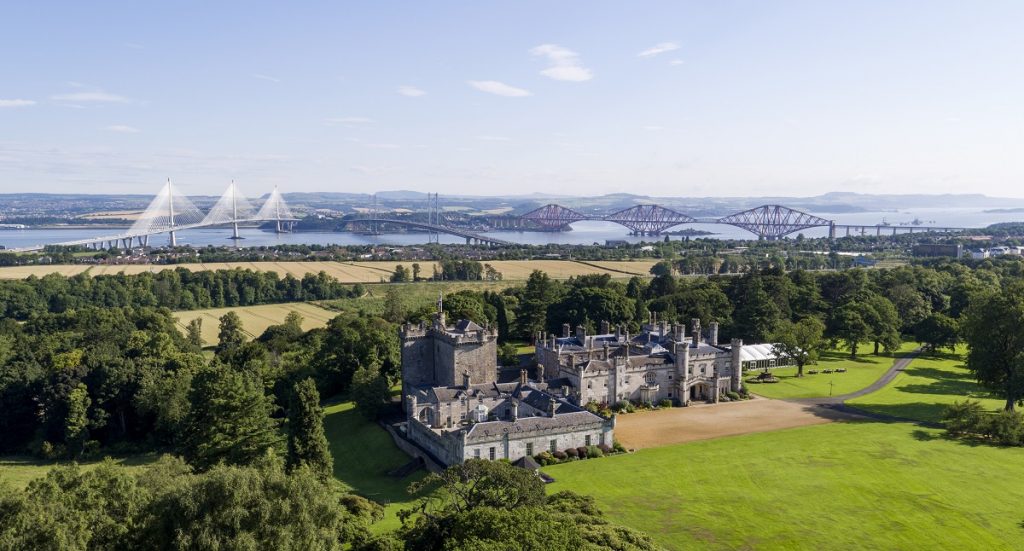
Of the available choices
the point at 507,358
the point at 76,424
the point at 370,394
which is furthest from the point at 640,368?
the point at 76,424

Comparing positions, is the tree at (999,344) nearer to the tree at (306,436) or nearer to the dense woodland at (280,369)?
the dense woodland at (280,369)

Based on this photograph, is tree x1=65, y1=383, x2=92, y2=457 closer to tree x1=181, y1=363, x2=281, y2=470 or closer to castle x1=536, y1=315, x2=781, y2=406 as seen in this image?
tree x1=181, y1=363, x2=281, y2=470

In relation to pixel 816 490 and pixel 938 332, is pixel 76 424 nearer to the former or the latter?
pixel 816 490

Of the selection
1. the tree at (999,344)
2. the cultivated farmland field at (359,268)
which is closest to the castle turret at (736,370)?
the tree at (999,344)

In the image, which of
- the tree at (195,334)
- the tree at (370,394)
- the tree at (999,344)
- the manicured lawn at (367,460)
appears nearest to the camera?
the manicured lawn at (367,460)

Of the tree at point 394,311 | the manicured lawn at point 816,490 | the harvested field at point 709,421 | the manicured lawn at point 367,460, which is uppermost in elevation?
the tree at point 394,311
